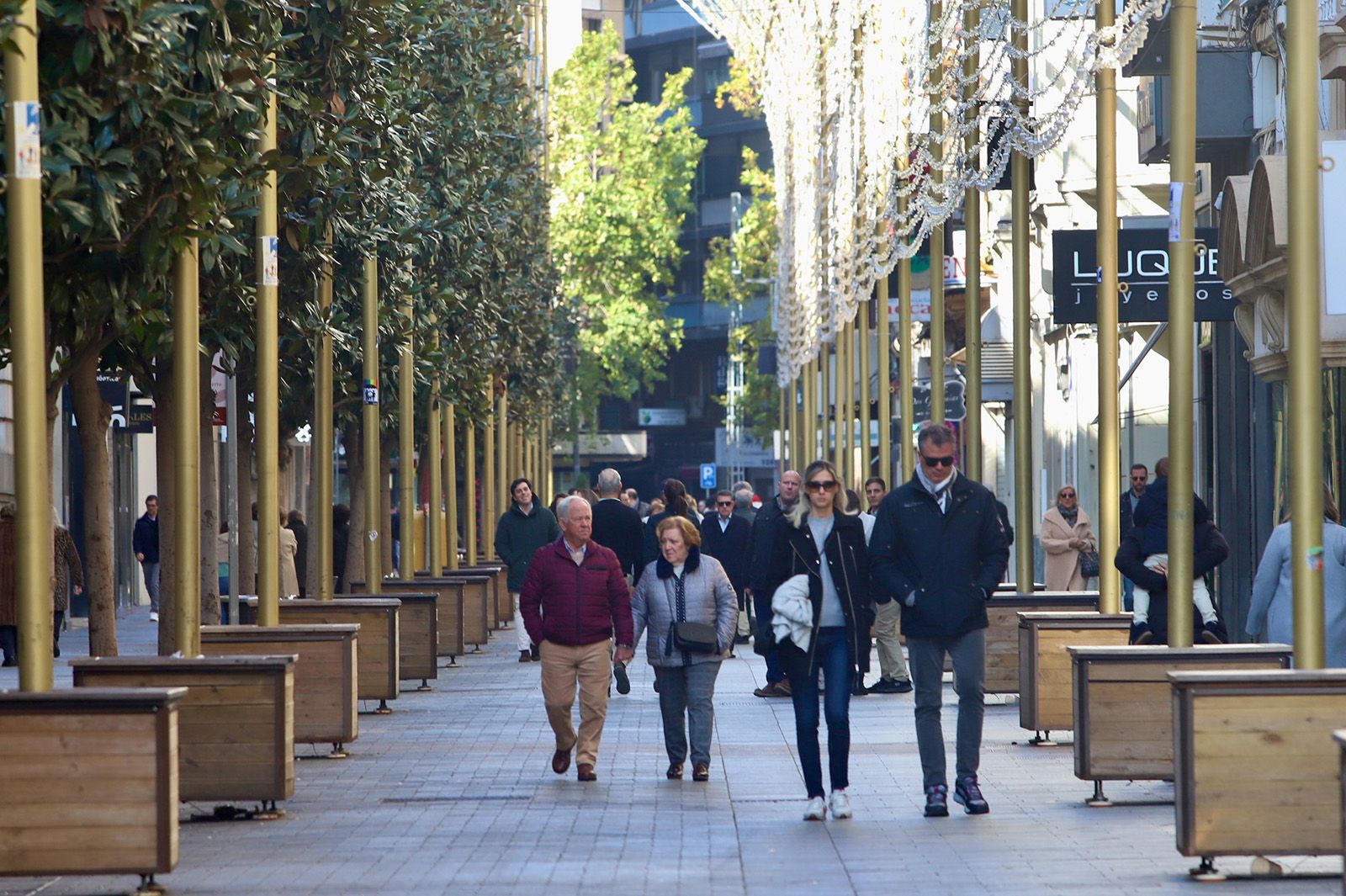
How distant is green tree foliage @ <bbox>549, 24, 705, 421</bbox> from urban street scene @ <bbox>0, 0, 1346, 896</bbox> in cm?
4054

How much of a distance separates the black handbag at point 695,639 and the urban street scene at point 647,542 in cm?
3

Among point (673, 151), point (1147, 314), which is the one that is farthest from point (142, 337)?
point (673, 151)

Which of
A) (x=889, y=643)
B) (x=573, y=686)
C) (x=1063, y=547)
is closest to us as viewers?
(x=573, y=686)

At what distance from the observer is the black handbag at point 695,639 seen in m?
15.1

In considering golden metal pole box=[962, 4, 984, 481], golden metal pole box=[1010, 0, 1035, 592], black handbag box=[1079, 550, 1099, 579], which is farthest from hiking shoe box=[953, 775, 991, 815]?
black handbag box=[1079, 550, 1099, 579]

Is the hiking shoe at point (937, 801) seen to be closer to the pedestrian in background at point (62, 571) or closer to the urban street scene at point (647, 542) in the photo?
the urban street scene at point (647, 542)

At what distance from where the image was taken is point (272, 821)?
1298cm

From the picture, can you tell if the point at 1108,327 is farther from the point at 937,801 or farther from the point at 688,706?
the point at 937,801

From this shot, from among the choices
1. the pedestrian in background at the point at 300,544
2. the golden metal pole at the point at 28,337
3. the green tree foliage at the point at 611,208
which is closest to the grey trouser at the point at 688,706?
the golden metal pole at the point at 28,337

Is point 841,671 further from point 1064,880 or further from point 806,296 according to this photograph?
point 806,296

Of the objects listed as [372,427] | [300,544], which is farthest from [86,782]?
[300,544]

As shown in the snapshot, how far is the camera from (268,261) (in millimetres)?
16094

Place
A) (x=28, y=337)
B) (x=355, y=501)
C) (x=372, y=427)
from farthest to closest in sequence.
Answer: (x=355, y=501)
(x=372, y=427)
(x=28, y=337)

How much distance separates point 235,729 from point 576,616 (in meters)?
3.06
